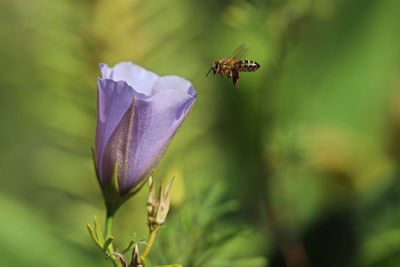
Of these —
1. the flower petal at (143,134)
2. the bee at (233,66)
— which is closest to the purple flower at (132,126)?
the flower petal at (143,134)

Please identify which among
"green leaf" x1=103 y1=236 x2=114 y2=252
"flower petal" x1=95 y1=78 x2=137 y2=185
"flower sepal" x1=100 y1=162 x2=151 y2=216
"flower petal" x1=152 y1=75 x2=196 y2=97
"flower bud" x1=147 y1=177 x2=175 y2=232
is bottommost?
"green leaf" x1=103 y1=236 x2=114 y2=252

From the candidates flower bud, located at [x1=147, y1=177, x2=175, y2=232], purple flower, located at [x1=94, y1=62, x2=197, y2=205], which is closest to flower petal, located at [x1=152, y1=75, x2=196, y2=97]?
purple flower, located at [x1=94, y1=62, x2=197, y2=205]

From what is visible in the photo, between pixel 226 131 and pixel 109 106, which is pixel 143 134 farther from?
pixel 226 131

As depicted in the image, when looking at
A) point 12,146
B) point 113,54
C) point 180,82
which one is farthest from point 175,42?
point 180,82

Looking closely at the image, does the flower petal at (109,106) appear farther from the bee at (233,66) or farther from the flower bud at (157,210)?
the bee at (233,66)

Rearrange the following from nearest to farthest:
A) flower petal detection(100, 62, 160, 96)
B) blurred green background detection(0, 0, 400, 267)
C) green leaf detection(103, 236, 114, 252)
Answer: green leaf detection(103, 236, 114, 252)
flower petal detection(100, 62, 160, 96)
blurred green background detection(0, 0, 400, 267)

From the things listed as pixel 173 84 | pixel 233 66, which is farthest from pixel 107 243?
pixel 233 66

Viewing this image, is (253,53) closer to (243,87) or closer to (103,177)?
(243,87)

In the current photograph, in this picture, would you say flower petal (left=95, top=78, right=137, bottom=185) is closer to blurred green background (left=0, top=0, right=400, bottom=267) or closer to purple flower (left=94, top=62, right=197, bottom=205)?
purple flower (left=94, top=62, right=197, bottom=205)
